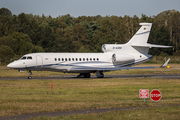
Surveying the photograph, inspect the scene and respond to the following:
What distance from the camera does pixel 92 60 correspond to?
38.3 metres

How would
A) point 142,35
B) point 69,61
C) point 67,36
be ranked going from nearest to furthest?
point 69,61 < point 142,35 < point 67,36

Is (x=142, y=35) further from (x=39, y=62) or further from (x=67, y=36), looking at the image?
(x=67, y=36)

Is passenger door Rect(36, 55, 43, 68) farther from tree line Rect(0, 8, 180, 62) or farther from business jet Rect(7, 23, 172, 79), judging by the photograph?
tree line Rect(0, 8, 180, 62)

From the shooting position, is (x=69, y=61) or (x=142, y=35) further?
(x=142, y=35)

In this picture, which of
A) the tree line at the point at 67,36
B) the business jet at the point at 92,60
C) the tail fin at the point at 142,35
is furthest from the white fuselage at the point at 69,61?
the tree line at the point at 67,36

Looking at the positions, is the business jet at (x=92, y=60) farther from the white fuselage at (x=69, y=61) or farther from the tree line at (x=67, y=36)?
the tree line at (x=67, y=36)

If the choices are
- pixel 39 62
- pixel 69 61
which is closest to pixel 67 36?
pixel 69 61

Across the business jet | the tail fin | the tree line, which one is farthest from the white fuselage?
the tree line

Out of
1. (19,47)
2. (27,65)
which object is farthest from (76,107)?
(19,47)

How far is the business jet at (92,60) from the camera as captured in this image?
117 feet

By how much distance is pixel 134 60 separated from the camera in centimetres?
4041

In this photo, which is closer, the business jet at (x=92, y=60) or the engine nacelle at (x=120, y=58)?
the business jet at (x=92, y=60)

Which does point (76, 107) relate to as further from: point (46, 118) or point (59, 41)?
point (59, 41)

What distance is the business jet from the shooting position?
35.5 metres
